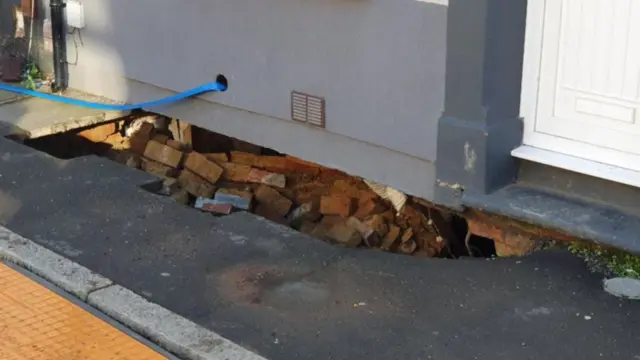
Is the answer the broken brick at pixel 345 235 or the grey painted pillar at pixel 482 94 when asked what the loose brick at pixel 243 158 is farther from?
the grey painted pillar at pixel 482 94

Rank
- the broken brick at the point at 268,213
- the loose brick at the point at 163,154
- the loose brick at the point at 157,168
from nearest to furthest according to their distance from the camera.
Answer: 1. the broken brick at the point at 268,213
2. the loose brick at the point at 157,168
3. the loose brick at the point at 163,154

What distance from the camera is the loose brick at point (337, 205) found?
7008 millimetres

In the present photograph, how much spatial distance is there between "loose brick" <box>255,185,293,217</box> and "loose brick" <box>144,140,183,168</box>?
0.88m

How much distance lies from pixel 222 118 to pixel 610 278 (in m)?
3.35

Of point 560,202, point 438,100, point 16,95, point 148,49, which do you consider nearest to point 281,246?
point 438,100

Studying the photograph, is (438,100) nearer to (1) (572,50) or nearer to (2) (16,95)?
(1) (572,50)

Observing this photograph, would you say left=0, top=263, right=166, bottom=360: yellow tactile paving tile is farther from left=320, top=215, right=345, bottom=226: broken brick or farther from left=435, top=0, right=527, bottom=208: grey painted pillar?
left=320, top=215, right=345, bottom=226: broken brick

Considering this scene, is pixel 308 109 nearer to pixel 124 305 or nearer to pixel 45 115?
pixel 124 305

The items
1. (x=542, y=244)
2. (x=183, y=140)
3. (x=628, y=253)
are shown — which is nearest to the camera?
(x=628, y=253)

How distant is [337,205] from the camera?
705cm

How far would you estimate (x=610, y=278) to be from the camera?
5312mm

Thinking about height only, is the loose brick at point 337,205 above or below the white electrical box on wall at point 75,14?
below

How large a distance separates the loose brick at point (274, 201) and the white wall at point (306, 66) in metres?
0.45

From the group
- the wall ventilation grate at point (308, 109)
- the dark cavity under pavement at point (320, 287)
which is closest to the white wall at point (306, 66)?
the wall ventilation grate at point (308, 109)
